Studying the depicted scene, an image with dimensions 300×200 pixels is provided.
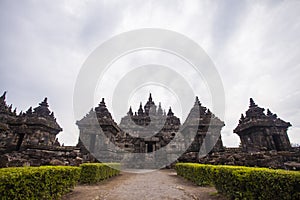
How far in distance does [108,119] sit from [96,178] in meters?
10.1

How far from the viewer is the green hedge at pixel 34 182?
3.05 m

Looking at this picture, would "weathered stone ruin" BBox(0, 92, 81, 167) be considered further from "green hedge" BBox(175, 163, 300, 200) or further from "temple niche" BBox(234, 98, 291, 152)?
"temple niche" BBox(234, 98, 291, 152)

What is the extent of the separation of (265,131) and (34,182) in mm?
20829

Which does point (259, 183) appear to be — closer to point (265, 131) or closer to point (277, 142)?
point (265, 131)

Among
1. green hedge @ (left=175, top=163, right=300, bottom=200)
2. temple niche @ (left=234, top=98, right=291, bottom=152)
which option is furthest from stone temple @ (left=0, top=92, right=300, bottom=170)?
green hedge @ (left=175, top=163, right=300, bottom=200)

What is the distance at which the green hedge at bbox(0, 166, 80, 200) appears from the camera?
305 cm

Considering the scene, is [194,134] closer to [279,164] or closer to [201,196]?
[279,164]

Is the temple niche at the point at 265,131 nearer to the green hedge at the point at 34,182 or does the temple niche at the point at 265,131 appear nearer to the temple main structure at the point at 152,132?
the temple main structure at the point at 152,132

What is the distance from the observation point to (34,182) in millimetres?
3828

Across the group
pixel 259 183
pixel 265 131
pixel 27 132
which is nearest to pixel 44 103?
pixel 27 132

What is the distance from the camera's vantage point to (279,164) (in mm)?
8844

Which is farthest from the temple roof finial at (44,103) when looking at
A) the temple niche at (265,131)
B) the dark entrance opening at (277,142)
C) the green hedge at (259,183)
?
the dark entrance opening at (277,142)

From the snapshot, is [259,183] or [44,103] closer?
[259,183]

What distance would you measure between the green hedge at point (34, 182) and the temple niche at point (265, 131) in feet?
57.6
